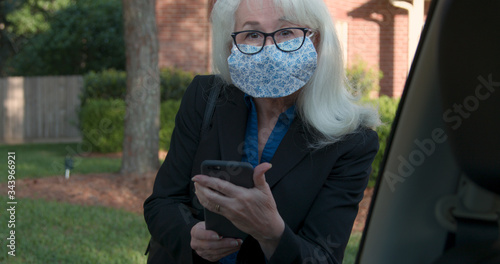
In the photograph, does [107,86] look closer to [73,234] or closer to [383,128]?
[383,128]

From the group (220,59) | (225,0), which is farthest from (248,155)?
(225,0)

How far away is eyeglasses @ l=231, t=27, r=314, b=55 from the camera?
2.09m

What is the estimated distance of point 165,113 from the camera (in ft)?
38.8

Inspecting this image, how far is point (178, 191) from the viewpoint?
2.13m

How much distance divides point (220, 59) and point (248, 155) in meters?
0.43

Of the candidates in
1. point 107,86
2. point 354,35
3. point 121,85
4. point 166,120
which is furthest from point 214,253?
point 354,35

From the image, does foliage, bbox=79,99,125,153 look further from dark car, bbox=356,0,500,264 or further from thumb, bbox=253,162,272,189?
dark car, bbox=356,0,500,264

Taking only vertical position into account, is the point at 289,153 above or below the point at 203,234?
above

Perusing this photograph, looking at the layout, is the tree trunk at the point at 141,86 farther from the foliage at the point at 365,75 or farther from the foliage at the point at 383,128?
the foliage at the point at 365,75

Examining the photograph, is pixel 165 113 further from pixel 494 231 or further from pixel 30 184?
pixel 494 231

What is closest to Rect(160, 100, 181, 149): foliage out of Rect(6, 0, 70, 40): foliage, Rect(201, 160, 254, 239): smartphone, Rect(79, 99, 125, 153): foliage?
Rect(79, 99, 125, 153): foliage

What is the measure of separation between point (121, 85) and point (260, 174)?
1158 cm

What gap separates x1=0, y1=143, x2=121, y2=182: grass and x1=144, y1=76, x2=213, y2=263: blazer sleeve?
697 centimetres

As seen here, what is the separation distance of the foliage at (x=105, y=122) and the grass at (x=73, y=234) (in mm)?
5473
